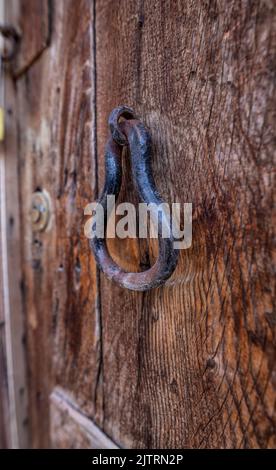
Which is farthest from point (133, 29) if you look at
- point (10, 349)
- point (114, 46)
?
point (10, 349)

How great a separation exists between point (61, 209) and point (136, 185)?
275 mm

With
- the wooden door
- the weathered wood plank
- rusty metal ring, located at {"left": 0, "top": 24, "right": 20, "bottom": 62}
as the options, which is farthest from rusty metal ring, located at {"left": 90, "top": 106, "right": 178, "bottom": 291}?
rusty metal ring, located at {"left": 0, "top": 24, "right": 20, "bottom": 62}

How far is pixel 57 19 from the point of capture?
596mm

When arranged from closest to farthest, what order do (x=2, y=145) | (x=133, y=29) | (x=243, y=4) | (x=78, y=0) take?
(x=243, y=4), (x=133, y=29), (x=78, y=0), (x=2, y=145)

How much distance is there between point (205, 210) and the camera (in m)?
0.37

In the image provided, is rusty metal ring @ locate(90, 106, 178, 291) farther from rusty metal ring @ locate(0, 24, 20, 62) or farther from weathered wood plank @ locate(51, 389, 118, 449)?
rusty metal ring @ locate(0, 24, 20, 62)

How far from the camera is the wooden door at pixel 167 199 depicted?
1.08ft

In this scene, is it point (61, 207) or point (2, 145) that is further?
point (2, 145)

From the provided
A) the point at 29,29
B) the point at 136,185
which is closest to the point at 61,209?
the point at 136,185

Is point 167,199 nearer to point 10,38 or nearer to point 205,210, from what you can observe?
point 205,210

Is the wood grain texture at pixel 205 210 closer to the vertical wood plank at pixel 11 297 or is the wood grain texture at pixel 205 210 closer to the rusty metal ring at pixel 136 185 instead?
the rusty metal ring at pixel 136 185

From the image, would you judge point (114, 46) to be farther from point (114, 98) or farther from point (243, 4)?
point (243, 4)

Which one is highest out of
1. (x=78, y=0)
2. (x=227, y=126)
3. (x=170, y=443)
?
(x=78, y=0)

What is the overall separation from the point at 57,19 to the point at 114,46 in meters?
0.21
